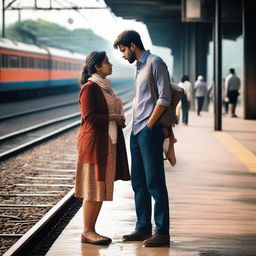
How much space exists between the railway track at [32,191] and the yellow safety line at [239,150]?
2.84 meters

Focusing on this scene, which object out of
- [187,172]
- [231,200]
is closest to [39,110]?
[187,172]

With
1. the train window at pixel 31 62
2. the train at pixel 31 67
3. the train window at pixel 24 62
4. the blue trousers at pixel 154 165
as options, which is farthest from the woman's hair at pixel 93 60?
the train window at pixel 31 62

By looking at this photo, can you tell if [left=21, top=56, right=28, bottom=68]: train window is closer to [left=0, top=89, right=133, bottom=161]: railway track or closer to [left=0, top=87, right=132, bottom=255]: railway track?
[left=0, top=89, right=133, bottom=161]: railway track

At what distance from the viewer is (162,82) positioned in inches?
225

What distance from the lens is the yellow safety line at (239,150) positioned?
11.9 metres

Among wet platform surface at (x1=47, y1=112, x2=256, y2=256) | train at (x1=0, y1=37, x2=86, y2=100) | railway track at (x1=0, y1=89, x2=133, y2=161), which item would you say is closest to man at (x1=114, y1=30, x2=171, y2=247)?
wet platform surface at (x1=47, y1=112, x2=256, y2=256)

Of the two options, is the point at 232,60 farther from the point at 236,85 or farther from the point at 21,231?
the point at 21,231

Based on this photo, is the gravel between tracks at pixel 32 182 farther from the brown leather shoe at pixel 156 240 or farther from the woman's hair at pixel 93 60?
the woman's hair at pixel 93 60

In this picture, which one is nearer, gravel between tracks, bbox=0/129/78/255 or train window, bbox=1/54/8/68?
gravel between tracks, bbox=0/129/78/255

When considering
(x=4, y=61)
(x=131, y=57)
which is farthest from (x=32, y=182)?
(x=4, y=61)

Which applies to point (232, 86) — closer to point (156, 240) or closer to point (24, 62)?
A: point (24, 62)

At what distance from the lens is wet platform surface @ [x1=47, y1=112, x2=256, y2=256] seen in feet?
19.1

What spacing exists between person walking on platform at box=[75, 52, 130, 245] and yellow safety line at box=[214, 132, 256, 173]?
5.44 metres

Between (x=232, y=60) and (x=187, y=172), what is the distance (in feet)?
340
